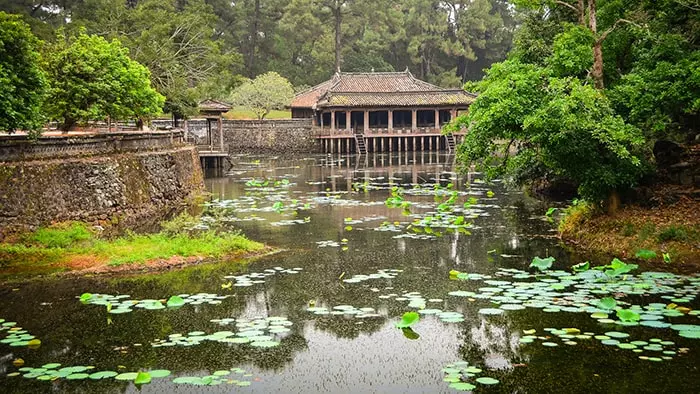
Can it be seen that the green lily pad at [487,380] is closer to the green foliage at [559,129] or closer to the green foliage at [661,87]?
the green foliage at [559,129]

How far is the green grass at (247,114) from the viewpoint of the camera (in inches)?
2482

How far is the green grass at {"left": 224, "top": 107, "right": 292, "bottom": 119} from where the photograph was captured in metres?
63.0

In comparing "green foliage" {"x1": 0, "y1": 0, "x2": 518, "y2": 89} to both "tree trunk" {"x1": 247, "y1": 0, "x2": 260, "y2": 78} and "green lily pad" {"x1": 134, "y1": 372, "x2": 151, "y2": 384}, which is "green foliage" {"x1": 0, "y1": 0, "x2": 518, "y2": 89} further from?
"green lily pad" {"x1": 134, "y1": 372, "x2": 151, "y2": 384}

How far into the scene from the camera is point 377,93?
60.6 meters

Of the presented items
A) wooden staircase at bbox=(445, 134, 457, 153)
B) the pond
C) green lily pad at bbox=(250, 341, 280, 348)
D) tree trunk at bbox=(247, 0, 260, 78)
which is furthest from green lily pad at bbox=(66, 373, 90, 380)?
tree trunk at bbox=(247, 0, 260, 78)

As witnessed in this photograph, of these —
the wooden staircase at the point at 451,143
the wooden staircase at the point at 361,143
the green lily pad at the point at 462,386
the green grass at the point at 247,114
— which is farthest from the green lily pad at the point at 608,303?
the green grass at the point at 247,114

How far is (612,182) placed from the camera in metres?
15.8

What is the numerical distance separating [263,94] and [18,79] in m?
45.2

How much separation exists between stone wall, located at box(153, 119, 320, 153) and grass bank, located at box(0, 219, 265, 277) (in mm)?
41018

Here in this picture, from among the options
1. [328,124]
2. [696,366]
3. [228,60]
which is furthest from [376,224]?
[328,124]

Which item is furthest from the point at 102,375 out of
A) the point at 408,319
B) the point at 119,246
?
the point at 119,246

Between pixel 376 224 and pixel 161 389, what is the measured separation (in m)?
12.7

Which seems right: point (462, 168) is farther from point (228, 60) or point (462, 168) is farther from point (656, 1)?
point (228, 60)

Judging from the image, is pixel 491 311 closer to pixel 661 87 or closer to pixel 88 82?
pixel 661 87
